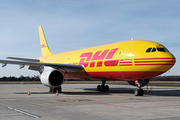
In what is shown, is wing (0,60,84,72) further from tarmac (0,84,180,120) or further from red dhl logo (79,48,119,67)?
tarmac (0,84,180,120)

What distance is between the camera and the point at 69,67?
68.5 feet

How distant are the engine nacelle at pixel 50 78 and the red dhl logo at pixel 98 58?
264 centimetres

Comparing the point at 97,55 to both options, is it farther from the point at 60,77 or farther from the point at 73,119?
the point at 73,119

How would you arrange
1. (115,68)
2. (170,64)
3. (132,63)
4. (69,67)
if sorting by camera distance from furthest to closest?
(69,67) < (115,68) < (132,63) < (170,64)

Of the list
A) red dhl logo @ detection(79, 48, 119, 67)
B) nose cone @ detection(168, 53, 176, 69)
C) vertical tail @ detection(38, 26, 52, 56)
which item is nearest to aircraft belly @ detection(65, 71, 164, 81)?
red dhl logo @ detection(79, 48, 119, 67)

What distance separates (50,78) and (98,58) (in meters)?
4.29

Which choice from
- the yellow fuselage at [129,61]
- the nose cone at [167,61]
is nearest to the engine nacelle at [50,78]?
the yellow fuselage at [129,61]

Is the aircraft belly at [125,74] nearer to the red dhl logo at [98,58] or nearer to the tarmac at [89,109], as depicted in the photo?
the red dhl logo at [98,58]

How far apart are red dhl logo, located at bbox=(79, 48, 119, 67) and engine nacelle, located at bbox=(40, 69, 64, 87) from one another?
8.65 ft

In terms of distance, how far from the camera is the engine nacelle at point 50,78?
18592 millimetres

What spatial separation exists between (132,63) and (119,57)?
4.24 feet

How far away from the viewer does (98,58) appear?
62.7 feet

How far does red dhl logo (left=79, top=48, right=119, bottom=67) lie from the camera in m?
17.7

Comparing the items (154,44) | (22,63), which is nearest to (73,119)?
(154,44)
